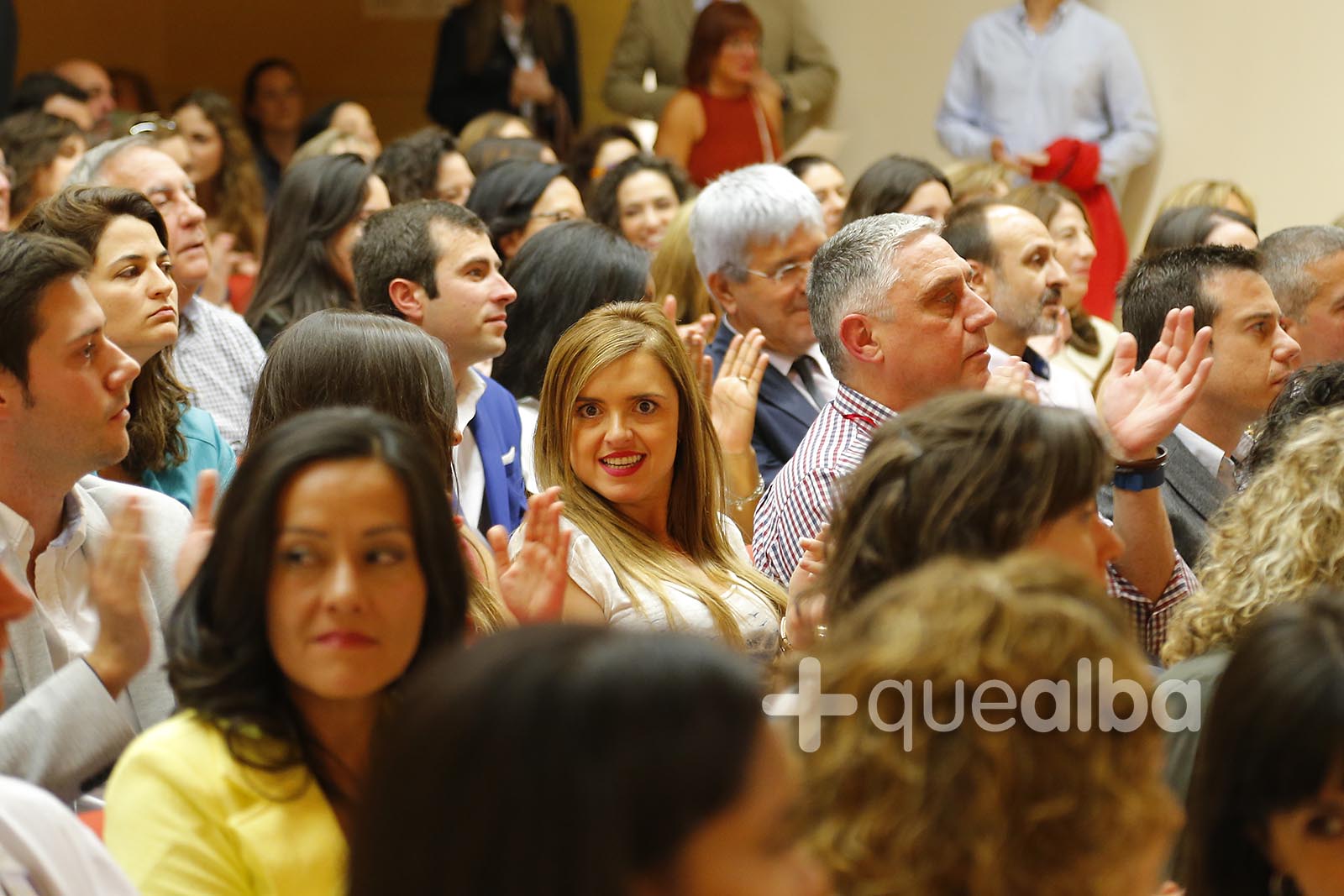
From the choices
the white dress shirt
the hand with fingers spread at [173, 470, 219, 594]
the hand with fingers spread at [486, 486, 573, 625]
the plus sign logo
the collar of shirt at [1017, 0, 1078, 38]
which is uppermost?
the collar of shirt at [1017, 0, 1078, 38]

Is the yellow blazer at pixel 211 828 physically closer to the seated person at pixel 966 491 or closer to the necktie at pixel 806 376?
the seated person at pixel 966 491

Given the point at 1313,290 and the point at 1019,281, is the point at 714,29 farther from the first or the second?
the point at 1313,290

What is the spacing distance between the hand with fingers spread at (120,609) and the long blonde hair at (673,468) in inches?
37.3

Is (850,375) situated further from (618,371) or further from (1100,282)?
(1100,282)

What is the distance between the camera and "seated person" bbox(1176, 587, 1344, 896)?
Result: 143cm

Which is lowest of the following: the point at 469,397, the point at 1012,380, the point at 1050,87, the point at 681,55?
the point at 469,397

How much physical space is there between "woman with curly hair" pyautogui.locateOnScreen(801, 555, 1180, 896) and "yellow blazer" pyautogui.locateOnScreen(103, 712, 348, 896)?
0.53m

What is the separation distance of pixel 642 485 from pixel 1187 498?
1119 mm

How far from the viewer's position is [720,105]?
6.64 metres

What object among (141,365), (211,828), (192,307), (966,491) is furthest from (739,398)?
(211,828)

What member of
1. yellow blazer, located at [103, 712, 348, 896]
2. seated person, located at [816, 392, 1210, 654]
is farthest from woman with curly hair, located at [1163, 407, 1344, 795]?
yellow blazer, located at [103, 712, 348, 896]

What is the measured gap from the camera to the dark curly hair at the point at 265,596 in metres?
1.62

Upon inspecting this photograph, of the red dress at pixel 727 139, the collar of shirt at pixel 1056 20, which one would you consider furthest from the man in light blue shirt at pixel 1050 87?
the red dress at pixel 727 139

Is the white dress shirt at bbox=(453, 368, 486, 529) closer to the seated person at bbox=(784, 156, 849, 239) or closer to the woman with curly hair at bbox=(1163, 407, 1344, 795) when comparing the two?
the woman with curly hair at bbox=(1163, 407, 1344, 795)
